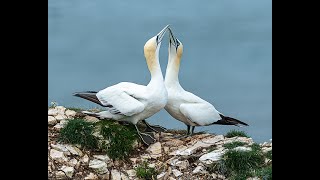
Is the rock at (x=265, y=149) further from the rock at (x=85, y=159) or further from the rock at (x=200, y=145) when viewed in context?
the rock at (x=85, y=159)

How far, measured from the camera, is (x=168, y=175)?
8258 mm

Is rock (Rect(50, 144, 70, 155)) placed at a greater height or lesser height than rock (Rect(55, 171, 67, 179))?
greater

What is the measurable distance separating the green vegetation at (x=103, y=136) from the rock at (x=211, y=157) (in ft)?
3.19

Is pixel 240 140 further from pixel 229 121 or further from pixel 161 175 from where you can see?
pixel 161 175

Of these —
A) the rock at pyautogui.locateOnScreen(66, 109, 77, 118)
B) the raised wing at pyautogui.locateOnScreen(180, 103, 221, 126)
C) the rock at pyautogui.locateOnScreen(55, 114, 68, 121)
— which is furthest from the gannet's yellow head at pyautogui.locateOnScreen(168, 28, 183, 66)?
the rock at pyautogui.locateOnScreen(55, 114, 68, 121)

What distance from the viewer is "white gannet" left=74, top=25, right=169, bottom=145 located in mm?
8477

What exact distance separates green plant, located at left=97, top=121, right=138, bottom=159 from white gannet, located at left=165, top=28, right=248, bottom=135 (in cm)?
69

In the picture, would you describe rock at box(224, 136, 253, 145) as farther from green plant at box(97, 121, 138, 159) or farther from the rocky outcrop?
green plant at box(97, 121, 138, 159)

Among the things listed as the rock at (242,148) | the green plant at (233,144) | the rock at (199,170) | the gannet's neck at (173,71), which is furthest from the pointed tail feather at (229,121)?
the rock at (199,170)

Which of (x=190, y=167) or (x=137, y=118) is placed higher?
(x=137, y=118)

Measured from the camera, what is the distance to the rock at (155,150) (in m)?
8.63
